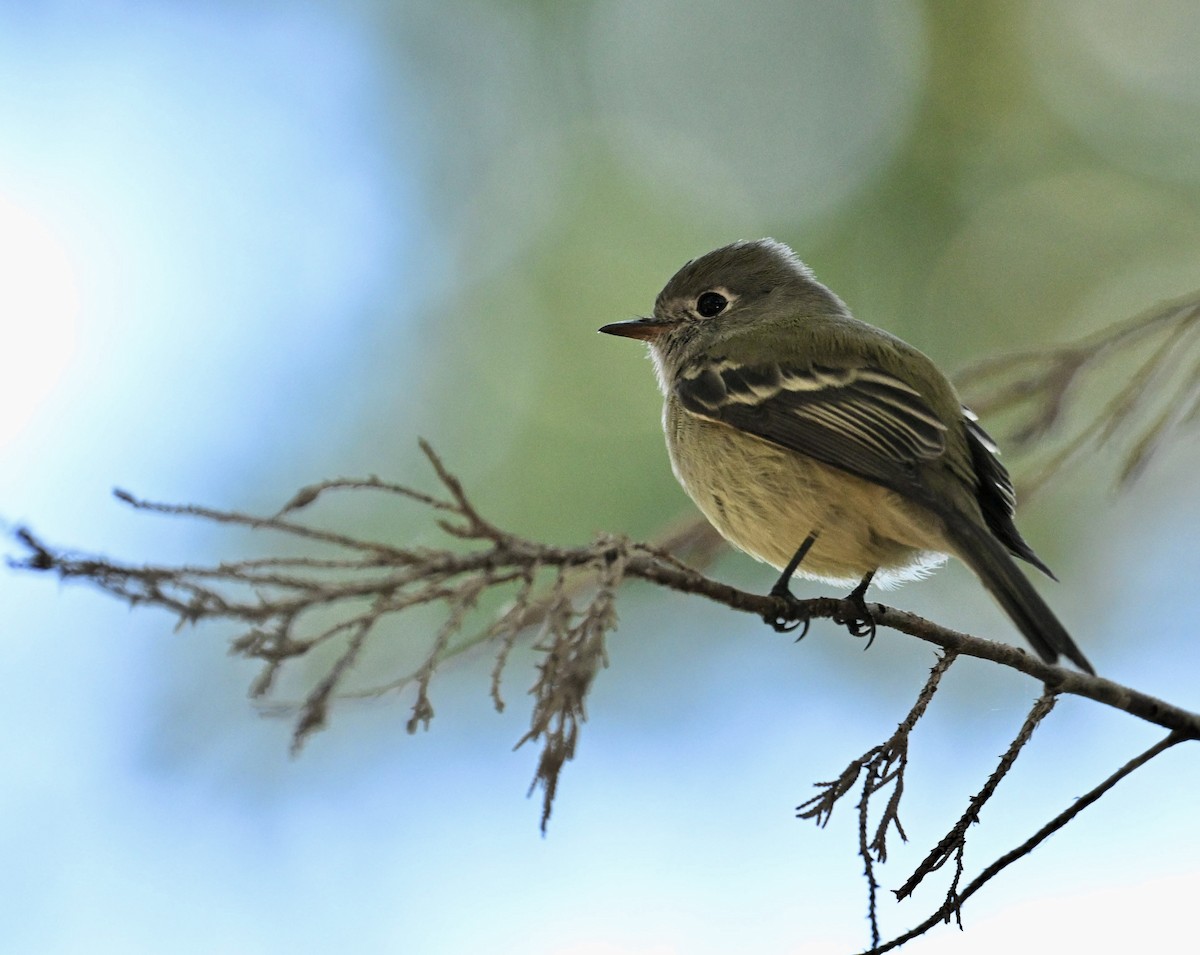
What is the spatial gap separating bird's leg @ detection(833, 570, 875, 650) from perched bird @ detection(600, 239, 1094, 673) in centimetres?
1

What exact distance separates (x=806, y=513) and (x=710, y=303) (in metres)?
1.50

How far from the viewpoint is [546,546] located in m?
1.68

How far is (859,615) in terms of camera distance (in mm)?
3232

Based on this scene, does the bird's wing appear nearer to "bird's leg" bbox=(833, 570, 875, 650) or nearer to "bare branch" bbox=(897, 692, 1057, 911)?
"bird's leg" bbox=(833, 570, 875, 650)

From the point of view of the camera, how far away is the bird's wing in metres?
3.26

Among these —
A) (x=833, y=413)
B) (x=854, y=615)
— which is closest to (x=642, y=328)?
(x=833, y=413)

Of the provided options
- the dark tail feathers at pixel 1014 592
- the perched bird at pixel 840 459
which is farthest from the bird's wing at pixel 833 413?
the dark tail feathers at pixel 1014 592

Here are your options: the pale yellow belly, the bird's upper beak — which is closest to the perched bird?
the pale yellow belly

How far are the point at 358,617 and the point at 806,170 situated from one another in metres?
5.63

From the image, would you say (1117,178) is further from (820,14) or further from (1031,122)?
(820,14)

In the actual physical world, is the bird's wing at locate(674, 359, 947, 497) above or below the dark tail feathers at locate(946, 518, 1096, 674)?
above

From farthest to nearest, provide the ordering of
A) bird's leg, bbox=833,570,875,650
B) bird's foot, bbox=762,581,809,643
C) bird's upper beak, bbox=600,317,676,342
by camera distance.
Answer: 1. bird's upper beak, bbox=600,317,676,342
2. bird's leg, bbox=833,570,875,650
3. bird's foot, bbox=762,581,809,643

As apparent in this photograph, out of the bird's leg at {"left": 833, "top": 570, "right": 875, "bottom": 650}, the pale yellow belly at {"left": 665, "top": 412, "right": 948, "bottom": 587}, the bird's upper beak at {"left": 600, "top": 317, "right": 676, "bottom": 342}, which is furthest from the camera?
the bird's upper beak at {"left": 600, "top": 317, "right": 676, "bottom": 342}

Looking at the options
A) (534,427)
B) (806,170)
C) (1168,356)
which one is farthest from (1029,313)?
(1168,356)
